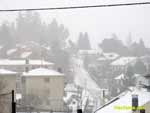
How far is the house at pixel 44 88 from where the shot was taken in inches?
322

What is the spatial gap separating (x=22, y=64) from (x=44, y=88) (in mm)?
1769

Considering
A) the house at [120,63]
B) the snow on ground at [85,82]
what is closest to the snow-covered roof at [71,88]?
the snow on ground at [85,82]

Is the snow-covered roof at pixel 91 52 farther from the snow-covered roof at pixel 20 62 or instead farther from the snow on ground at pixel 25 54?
the snow on ground at pixel 25 54

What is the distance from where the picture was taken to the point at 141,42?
992cm

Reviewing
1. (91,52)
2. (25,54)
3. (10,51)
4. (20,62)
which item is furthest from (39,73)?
(91,52)

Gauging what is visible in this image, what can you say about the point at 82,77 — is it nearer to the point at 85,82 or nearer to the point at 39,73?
the point at 85,82

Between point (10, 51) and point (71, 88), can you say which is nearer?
point (71, 88)

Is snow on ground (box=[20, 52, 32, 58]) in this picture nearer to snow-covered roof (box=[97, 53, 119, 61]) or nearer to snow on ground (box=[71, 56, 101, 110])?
snow on ground (box=[71, 56, 101, 110])

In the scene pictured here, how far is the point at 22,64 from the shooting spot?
963 centimetres

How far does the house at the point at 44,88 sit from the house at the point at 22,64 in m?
0.54

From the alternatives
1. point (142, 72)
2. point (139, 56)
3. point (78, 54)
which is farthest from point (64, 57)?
point (142, 72)

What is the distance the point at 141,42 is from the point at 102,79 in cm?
193

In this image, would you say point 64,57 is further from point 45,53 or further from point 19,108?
point 19,108

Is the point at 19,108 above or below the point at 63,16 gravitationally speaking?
below
